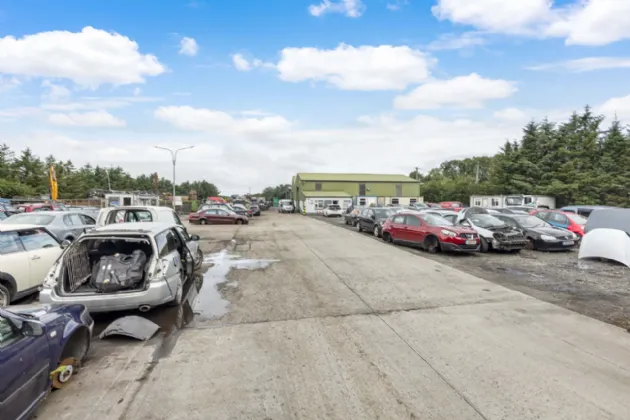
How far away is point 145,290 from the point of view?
538 cm

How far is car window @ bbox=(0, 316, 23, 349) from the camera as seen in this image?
108 inches

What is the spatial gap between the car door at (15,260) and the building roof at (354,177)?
55.3 metres

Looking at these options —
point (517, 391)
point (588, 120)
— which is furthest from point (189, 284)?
point (588, 120)

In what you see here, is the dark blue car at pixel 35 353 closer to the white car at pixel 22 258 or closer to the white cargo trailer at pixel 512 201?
the white car at pixel 22 258

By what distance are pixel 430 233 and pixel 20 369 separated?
1233cm

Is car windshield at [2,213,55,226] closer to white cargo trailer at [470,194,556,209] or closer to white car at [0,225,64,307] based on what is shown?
white car at [0,225,64,307]

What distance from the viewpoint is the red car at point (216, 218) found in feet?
90.0

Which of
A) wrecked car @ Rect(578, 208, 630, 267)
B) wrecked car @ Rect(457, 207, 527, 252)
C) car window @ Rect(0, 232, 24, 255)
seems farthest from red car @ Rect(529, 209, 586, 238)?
car window @ Rect(0, 232, 24, 255)

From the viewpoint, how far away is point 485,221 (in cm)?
1410

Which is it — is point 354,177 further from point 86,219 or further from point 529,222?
point 86,219

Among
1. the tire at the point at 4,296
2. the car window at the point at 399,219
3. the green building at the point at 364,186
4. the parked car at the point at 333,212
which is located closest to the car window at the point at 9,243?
the tire at the point at 4,296

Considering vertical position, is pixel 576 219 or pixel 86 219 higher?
pixel 86 219

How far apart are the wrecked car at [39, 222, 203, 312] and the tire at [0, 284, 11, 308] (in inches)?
42.2

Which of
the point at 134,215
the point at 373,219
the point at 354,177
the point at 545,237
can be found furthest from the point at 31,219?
the point at 354,177
